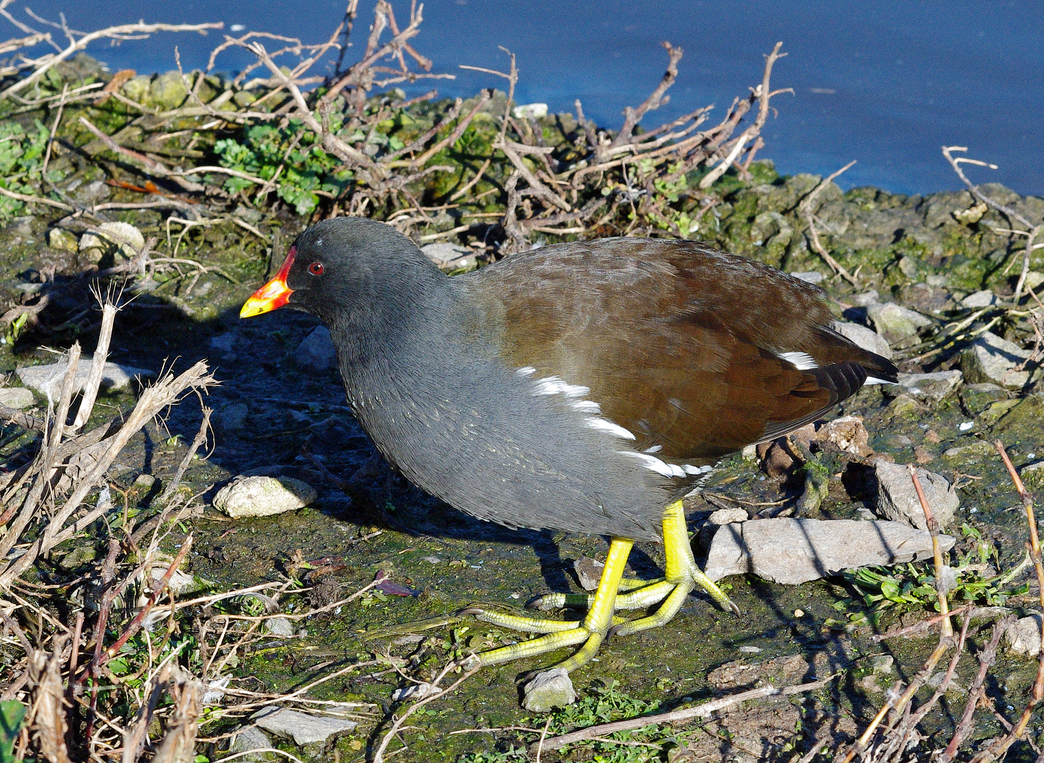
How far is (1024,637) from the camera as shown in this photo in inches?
124

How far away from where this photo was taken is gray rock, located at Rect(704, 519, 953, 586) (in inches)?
140

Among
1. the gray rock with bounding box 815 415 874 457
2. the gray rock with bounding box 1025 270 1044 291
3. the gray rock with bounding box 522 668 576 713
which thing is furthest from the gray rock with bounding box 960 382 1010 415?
the gray rock with bounding box 522 668 576 713

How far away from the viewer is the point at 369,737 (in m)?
2.94

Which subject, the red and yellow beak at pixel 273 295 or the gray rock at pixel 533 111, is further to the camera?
the gray rock at pixel 533 111

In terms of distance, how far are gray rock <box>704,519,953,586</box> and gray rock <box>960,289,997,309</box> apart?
6.23 feet

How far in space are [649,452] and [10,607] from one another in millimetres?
1975

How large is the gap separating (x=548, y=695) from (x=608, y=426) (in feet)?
2.77

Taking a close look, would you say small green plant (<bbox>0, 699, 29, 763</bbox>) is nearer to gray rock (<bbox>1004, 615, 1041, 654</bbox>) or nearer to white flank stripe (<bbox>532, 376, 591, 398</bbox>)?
white flank stripe (<bbox>532, 376, 591, 398</bbox>)

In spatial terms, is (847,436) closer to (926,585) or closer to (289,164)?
(926,585)

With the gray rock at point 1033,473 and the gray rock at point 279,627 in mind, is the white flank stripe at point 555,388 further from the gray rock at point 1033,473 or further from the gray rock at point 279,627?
the gray rock at point 1033,473

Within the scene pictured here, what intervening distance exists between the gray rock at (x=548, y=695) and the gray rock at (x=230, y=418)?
79.4 inches

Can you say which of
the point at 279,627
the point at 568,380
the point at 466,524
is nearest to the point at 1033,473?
the point at 568,380

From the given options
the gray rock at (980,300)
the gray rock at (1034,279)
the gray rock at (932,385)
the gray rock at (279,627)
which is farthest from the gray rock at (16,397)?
Answer: the gray rock at (1034,279)

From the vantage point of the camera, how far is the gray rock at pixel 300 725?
287 cm
